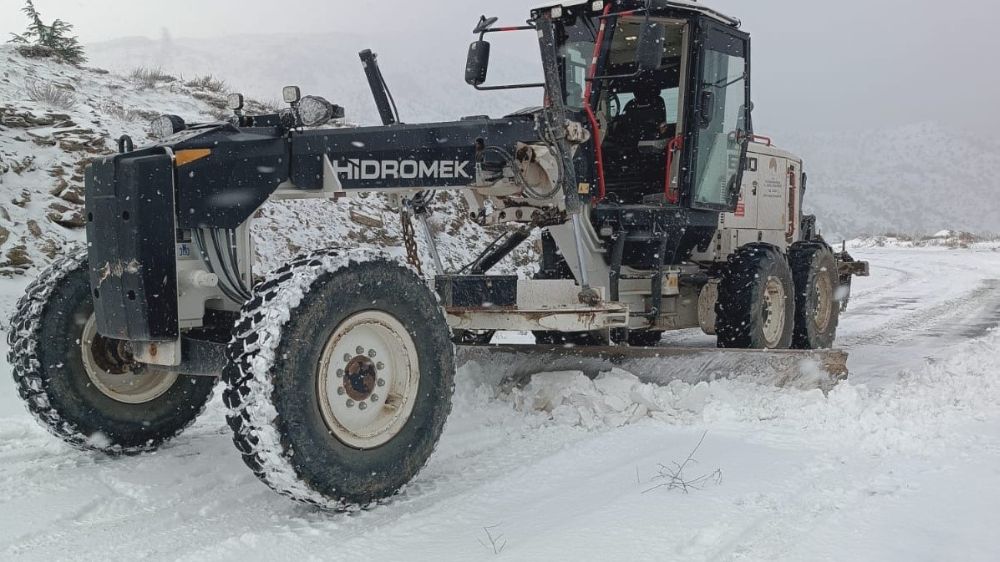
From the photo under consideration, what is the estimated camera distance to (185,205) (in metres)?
3.64

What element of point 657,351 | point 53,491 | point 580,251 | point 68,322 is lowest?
point 53,491

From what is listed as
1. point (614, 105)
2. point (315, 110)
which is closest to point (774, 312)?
point (614, 105)

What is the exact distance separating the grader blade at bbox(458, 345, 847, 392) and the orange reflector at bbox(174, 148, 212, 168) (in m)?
2.64

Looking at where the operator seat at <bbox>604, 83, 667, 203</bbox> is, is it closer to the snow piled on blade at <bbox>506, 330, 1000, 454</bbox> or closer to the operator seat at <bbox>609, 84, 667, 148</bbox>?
the operator seat at <bbox>609, 84, 667, 148</bbox>

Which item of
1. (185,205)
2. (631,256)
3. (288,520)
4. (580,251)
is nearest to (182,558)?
(288,520)

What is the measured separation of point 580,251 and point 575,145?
0.71 m

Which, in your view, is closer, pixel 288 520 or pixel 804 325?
pixel 288 520

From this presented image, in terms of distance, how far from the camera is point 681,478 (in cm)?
364

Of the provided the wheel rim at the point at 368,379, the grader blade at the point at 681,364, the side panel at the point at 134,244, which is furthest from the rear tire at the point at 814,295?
the side panel at the point at 134,244

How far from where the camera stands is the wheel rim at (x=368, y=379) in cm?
333

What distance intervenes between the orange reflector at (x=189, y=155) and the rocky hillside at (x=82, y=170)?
225 cm

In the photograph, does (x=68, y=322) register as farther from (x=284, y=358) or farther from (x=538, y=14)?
(x=538, y=14)

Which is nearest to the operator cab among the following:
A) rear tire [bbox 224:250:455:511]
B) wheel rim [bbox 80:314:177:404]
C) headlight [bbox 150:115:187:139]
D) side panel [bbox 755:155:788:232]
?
side panel [bbox 755:155:788:232]

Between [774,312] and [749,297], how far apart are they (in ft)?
2.19
